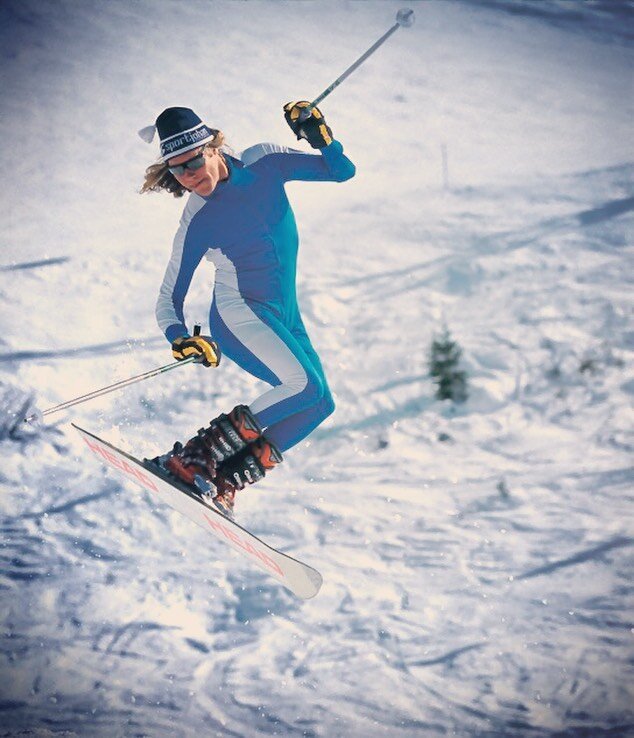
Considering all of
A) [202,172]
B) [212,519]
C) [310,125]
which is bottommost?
[212,519]

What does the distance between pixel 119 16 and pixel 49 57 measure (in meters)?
1.12

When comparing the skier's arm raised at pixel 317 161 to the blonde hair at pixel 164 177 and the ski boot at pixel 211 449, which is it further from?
the ski boot at pixel 211 449

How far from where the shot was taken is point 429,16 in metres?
10.9

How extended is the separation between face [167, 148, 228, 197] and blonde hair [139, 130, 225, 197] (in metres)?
0.05

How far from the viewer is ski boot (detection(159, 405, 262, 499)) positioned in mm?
4500

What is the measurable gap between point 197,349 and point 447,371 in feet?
11.6

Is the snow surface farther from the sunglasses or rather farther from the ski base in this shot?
the sunglasses

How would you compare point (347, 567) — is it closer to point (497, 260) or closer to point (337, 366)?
point (337, 366)

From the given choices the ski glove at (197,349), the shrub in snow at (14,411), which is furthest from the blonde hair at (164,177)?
the shrub in snow at (14,411)

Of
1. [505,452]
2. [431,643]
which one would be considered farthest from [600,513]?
[431,643]

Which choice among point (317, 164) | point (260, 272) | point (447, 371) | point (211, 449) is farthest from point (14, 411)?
point (317, 164)

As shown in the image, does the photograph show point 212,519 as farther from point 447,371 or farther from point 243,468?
point 447,371

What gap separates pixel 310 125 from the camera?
4254mm

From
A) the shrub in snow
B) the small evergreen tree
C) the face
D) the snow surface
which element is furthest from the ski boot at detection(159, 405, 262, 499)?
the small evergreen tree
